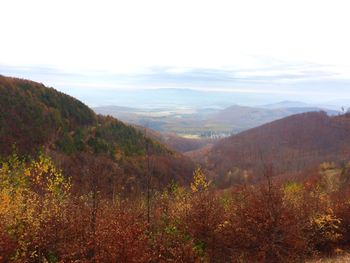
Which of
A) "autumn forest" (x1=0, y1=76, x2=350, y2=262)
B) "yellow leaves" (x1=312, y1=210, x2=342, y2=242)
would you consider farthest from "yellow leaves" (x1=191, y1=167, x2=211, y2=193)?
"yellow leaves" (x1=312, y1=210, x2=342, y2=242)

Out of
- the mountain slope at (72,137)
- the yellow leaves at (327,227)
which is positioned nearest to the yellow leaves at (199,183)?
the yellow leaves at (327,227)

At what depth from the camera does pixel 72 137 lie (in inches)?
4227

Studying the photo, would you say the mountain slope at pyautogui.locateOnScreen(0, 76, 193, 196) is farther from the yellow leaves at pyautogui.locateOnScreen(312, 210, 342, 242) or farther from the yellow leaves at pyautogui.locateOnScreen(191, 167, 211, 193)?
the yellow leaves at pyautogui.locateOnScreen(312, 210, 342, 242)

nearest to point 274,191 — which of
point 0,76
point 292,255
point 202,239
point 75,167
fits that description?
point 292,255

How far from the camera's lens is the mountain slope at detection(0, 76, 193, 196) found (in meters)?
86.6

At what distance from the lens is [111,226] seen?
2136cm

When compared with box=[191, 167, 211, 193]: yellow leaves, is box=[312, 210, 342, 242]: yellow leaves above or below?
below

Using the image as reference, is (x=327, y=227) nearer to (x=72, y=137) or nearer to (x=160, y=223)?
(x=160, y=223)

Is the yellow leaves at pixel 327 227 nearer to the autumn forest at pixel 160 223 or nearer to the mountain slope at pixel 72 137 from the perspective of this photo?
the autumn forest at pixel 160 223

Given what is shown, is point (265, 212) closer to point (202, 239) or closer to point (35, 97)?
point (202, 239)

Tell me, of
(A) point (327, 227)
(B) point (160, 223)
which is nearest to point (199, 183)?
(B) point (160, 223)

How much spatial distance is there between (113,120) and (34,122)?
42067 millimetres

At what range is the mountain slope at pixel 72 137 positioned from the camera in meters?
86.6

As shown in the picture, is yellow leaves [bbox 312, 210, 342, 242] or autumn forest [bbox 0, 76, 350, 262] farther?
yellow leaves [bbox 312, 210, 342, 242]
